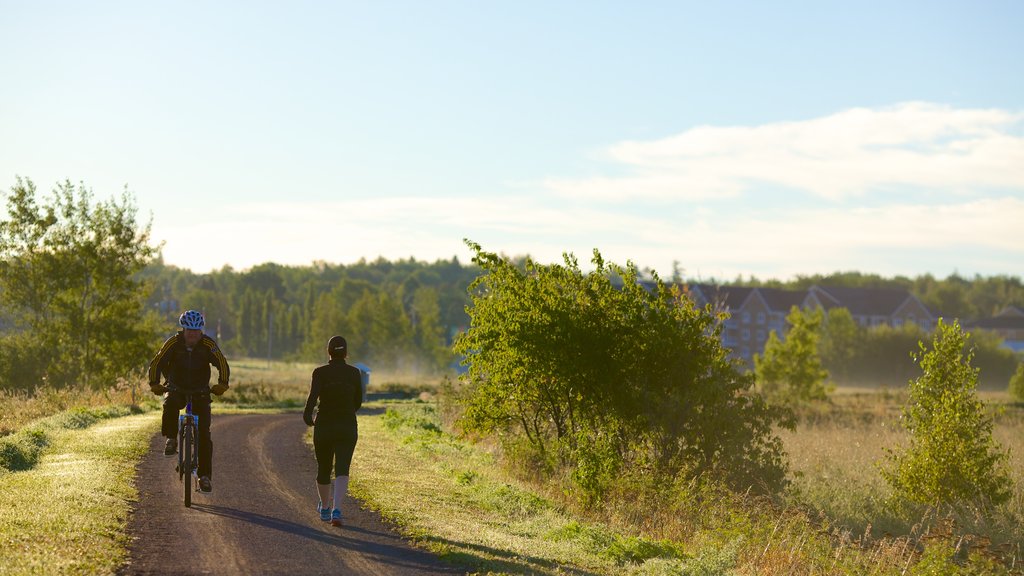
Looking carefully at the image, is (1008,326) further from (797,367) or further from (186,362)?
(186,362)

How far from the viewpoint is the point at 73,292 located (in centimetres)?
4203

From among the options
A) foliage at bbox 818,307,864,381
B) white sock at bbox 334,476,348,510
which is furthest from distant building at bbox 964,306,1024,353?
white sock at bbox 334,476,348,510

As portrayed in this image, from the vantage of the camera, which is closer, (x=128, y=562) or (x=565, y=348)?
(x=128, y=562)

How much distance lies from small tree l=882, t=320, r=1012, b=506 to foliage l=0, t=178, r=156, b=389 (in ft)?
101

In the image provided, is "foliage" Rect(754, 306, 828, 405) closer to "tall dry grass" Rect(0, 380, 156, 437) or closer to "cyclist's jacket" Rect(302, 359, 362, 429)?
"tall dry grass" Rect(0, 380, 156, 437)

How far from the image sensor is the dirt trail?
10438 millimetres

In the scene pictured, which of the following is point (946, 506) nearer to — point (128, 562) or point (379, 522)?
point (379, 522)

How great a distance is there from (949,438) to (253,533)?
57.1 feet

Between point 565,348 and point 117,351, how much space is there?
2713 centimetres

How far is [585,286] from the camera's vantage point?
21.5 meters

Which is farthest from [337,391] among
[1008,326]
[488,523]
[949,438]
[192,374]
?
[1008,326]

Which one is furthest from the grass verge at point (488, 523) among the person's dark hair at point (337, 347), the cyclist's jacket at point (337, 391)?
the person's dark hair at point (337, 347)

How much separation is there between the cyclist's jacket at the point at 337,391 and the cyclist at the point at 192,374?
5.01 ft

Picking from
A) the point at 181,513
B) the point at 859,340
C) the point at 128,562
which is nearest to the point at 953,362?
the point at 181,513
